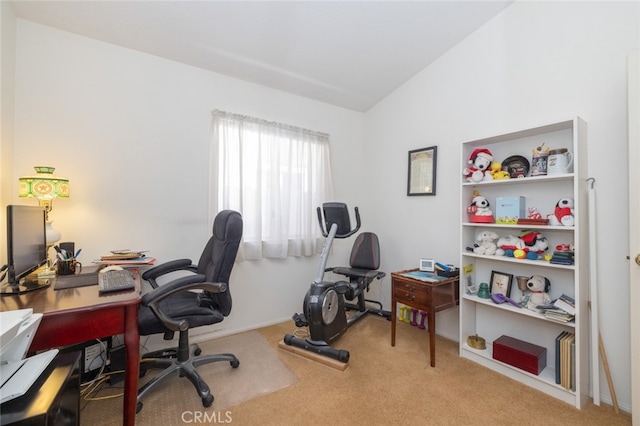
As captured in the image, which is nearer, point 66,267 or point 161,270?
point 66,267

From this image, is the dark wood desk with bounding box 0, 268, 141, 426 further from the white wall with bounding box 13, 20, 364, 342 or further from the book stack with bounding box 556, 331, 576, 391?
the book stack with bounding box 556, 331, 576, 391

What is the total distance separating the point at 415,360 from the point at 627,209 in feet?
5.73

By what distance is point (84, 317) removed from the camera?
3.82 feet

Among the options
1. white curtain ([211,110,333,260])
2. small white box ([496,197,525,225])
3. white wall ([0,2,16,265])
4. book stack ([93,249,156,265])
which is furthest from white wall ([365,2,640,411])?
white wall ([0,2,16,265])

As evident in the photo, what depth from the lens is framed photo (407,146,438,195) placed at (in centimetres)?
277

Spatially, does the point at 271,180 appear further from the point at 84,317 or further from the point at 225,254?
the point at 84,317

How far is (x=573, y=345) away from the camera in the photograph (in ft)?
5.63

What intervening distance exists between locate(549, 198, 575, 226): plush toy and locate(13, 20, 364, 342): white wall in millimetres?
2443

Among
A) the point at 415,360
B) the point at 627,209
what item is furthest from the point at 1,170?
the point at 627,209

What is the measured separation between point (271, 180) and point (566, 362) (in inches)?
106

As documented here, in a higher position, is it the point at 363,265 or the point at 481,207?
the point at 481,207

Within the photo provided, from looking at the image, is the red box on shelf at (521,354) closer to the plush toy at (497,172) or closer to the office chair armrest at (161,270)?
the plush toy at (497,172)

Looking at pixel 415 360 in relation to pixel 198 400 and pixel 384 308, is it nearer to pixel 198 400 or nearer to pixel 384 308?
pixel 384 308

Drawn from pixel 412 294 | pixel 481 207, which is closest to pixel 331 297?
pixel 412 294
